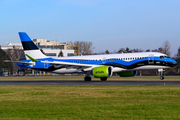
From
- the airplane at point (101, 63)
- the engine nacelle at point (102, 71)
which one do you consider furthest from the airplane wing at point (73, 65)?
the engine nacelle at point (102, 71)

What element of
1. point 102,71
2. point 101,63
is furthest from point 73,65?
point 102,71

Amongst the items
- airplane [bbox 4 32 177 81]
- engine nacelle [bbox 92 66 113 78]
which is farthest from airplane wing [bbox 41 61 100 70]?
engine nacelle [bbox 92 66 113 78]

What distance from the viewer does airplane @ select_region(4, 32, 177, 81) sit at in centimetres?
4019

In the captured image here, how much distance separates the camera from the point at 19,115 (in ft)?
39.4

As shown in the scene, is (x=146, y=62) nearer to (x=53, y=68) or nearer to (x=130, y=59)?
(x=130, y=59)

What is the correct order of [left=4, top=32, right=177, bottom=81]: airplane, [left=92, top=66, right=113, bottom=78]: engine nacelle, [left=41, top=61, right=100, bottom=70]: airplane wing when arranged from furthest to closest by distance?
[left=41, top=61, right=100, bottom=70]: airplane wing < [left=4, top=32, right=177, bottom=81]: airplane < [left=92, top=66, right=113, bottom=78]: engine nacelle

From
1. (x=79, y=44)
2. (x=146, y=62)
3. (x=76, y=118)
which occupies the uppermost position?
(x=79, y=44)

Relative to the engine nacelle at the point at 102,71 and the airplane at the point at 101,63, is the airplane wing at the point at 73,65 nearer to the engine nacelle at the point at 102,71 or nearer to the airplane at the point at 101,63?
the airplane at the point at 101,63

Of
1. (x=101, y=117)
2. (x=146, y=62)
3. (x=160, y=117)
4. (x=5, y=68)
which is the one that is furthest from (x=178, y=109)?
(x=5, y=68)

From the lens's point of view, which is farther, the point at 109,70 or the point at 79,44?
the point at 79,44

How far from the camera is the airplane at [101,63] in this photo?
40.2 m

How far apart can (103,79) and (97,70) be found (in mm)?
4403

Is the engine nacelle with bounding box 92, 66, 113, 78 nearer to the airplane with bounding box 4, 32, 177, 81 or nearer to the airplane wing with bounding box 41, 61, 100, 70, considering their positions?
the airplane with bounding box 4, 32, 177, 81

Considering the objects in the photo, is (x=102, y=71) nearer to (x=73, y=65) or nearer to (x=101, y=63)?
(x=101, y=63)
